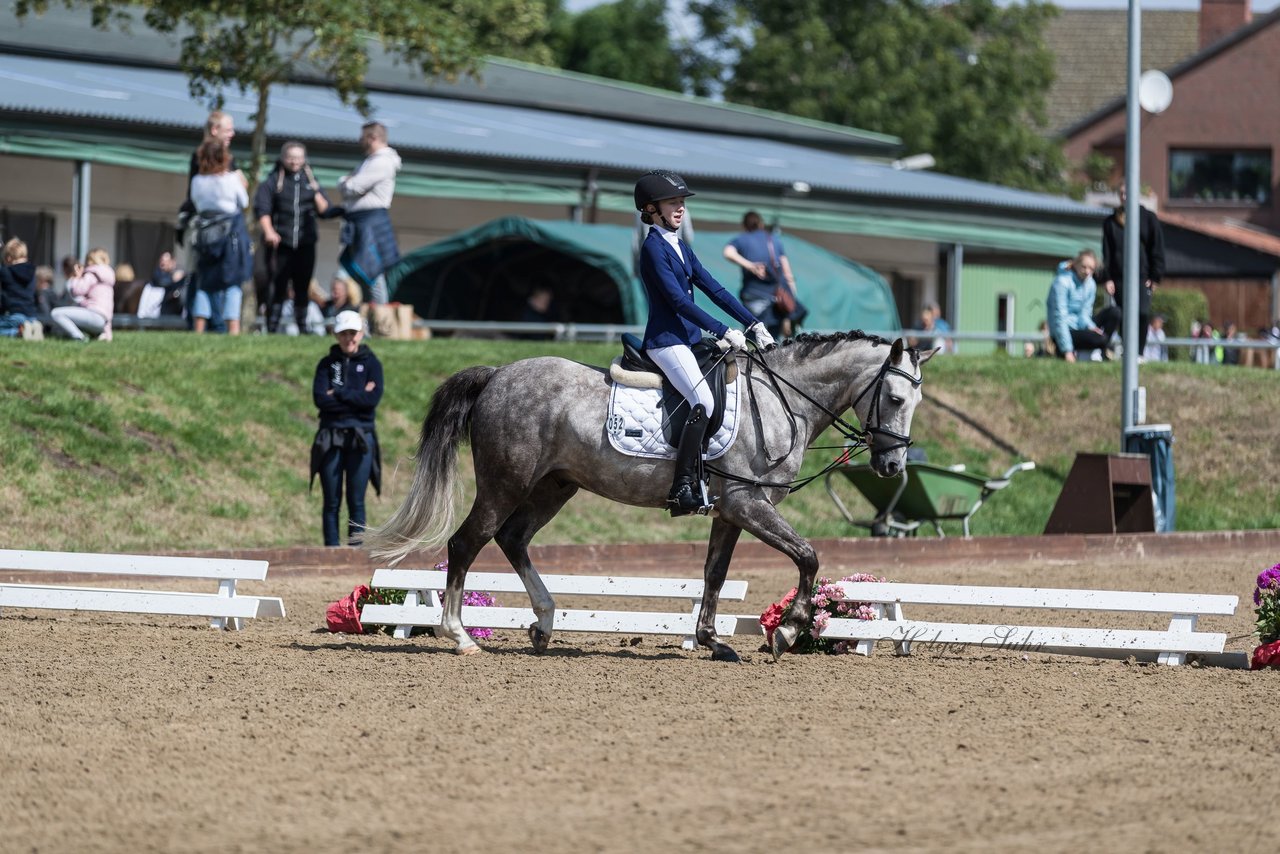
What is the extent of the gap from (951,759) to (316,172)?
18.0 meters

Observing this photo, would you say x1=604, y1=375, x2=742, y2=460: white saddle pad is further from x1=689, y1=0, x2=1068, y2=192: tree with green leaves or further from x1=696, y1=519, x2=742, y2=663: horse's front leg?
x1=689, y1=0, x2=1068, y2=192: tree with green leaves

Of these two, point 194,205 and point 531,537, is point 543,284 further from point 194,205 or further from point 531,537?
point 531,537

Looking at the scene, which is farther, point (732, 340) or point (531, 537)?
point (531, 537)

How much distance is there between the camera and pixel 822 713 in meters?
8.00

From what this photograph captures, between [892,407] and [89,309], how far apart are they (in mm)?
9876

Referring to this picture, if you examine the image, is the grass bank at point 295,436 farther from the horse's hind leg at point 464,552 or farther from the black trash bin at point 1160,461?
the horse's hind leg at point 464,552

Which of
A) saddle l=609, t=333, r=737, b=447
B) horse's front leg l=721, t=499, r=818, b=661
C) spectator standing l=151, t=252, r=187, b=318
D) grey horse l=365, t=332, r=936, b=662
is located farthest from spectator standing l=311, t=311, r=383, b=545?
spectator standing l=151, t=252, r=187, b=318

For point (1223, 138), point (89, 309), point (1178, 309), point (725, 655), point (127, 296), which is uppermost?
point (1223, 138)

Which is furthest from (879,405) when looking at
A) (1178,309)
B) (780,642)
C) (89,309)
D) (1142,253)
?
(1178,309)

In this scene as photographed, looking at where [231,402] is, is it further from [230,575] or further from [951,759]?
[951,759]

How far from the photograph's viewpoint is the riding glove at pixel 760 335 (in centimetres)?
966

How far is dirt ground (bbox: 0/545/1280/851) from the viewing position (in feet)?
19.4

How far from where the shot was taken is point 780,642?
973 cm

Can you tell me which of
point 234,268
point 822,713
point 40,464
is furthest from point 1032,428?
point 822,713
